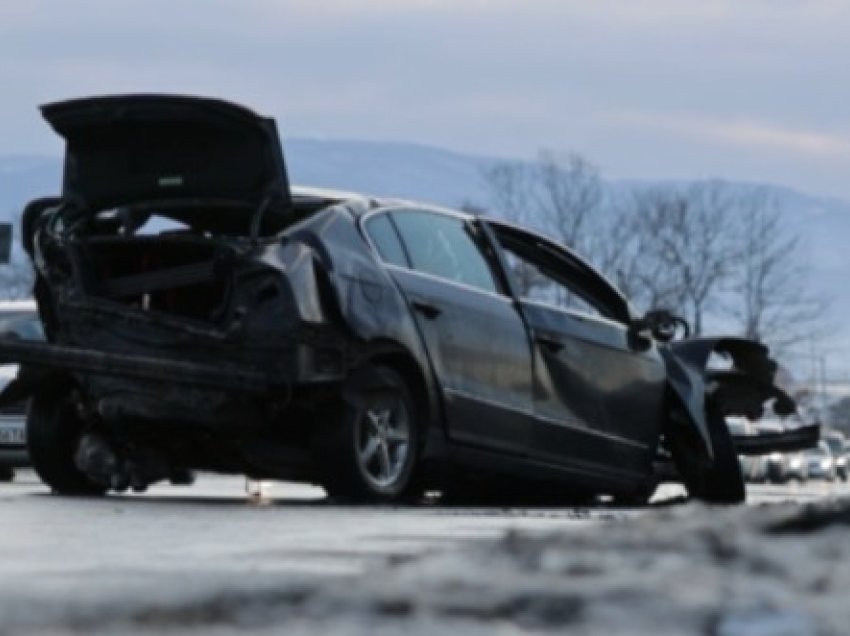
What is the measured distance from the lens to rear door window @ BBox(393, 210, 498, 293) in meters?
11.8

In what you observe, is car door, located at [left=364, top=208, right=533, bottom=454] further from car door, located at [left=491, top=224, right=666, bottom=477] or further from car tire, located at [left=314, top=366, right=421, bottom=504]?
car tire, located at [left=314, top=366, right=421, bottom=504]

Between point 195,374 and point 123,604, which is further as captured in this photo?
point 195,374

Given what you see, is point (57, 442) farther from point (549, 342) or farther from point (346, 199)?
point (549, 342)

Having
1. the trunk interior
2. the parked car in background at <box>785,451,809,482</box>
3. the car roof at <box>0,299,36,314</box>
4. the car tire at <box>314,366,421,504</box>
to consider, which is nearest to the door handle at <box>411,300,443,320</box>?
the car tire at <box>314,366,421,504</box>

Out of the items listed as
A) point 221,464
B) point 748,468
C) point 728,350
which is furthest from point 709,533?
point 748,468

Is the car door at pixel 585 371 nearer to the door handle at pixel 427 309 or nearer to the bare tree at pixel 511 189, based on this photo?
the door handle at pixel 427 309

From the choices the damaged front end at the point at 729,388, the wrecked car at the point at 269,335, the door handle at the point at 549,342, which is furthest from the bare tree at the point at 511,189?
the wrecked car at the point at 269,335

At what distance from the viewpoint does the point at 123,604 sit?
412 cm

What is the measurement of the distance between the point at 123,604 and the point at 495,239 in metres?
8.45

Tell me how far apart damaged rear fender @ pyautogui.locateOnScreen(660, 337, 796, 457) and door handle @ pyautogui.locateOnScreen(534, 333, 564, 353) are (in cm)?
117

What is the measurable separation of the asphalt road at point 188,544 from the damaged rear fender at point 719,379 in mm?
2010

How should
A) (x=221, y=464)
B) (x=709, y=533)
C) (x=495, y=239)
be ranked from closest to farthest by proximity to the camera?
(x=709, y=533) < (x=221, y=464) < (x=495, y=239)

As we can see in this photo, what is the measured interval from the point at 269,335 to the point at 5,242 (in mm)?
18682

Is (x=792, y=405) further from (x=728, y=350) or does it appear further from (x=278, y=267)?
(x=278, y=267)
